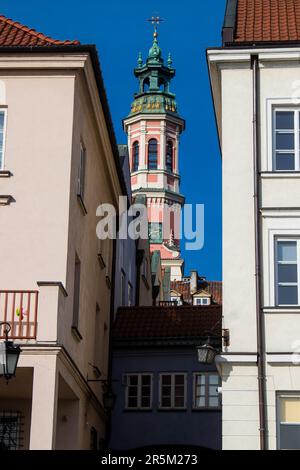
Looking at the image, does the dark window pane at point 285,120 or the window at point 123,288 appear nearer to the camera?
the dark window pane at point 285,120

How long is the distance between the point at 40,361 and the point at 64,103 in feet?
18.4

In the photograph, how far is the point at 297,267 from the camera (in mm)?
22141

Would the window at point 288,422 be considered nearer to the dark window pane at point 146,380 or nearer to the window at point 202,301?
the dark window pane at point 146,380

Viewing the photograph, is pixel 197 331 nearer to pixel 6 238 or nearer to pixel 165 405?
pixel 165 405

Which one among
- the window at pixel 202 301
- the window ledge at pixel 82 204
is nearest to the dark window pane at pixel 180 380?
the window ledge at pixel 82 204

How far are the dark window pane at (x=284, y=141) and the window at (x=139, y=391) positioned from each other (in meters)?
8.70

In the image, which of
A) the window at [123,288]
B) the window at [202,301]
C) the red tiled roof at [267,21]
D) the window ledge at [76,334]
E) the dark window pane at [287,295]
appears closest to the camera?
the dark window pane at [287,295]

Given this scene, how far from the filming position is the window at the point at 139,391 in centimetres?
2889

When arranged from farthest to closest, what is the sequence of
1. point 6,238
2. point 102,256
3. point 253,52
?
1. point 102,256
2. point 253,52
3. point 6,238


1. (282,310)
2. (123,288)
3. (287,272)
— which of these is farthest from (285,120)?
(123,288)

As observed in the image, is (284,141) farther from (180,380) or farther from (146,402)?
(146,402)

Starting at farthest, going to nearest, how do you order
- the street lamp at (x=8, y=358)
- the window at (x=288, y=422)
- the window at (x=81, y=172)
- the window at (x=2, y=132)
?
the window at (x=81, y=172)
the window at (x=2, y=132)
the window at (x=288, y=422)
the street lamp at (x=8, y=358)
